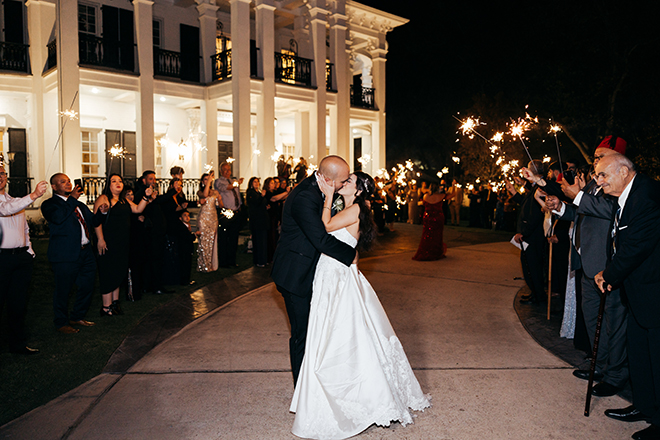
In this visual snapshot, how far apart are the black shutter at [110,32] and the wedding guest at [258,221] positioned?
9758 millimetres

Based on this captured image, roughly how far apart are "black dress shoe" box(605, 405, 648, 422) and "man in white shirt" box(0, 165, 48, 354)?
517 cm

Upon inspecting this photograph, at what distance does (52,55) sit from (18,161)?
3.65m

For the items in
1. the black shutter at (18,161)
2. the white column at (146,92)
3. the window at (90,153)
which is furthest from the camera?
the window at (90,153)

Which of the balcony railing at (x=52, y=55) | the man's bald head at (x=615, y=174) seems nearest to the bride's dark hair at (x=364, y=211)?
the man's bald head at (x=615, y=174)

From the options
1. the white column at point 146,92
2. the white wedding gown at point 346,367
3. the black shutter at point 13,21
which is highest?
the black shutter at point 13,21

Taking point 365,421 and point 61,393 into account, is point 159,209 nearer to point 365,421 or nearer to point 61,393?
point 61,393

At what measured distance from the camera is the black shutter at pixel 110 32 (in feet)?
54.0

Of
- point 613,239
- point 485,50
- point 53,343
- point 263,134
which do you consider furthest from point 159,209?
point 485,50

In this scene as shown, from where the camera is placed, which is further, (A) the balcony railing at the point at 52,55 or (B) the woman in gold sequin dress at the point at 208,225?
(A) the balcony railing at the point at 52,55

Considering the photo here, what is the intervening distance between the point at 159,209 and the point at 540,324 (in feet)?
18.3

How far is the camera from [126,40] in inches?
666

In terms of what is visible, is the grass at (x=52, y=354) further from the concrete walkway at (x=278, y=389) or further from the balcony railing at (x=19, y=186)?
the balcony railing at (x=19, y=186)

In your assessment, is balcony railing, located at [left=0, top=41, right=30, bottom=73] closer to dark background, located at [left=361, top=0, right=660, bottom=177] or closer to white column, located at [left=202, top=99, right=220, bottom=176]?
white column, located at [left=202, top=99, right=220, bottom=176]

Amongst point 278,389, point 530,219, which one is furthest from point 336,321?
point 530,219
